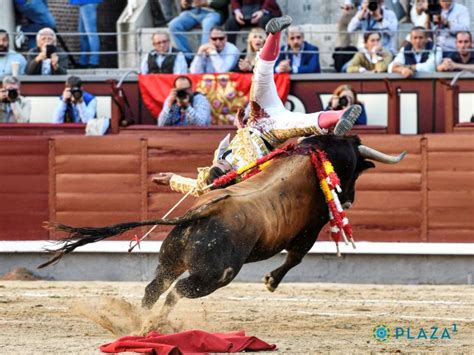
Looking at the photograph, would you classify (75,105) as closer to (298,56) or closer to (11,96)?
(11,96)

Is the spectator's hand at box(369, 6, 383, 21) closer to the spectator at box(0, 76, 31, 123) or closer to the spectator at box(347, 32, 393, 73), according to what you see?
the spectator at box(347, 32, 393, 73)

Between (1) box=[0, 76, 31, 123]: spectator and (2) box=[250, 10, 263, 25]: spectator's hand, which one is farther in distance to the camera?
(2) box=[250, 10, 263, 25]: spectator's hand

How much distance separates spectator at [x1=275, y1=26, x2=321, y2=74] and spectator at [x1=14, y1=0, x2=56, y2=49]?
107 inches

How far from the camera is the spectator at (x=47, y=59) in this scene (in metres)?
12.9

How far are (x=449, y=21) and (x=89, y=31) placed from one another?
11.9ft

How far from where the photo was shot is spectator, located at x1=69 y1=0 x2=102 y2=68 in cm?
1380

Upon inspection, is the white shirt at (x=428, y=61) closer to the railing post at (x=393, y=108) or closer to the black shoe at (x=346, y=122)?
the railing post at (x=393, y=108)

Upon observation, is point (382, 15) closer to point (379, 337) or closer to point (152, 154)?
point (152, 154)

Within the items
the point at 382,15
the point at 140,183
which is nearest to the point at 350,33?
the point at 382,15

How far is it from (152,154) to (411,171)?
2.26m

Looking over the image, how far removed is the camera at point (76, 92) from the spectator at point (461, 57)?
3.19 meters

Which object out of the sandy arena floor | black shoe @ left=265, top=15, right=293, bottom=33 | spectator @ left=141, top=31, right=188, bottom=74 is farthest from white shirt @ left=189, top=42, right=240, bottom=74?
black shoe @ left=265, top=15, right=293, bottom=33

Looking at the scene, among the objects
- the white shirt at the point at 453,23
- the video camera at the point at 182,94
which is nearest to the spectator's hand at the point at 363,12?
the white shirt at the point at 453,23

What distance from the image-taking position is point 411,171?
12.0 meters
